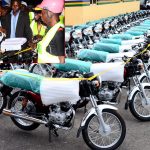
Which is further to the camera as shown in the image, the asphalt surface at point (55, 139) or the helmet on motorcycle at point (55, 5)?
the helmet on motorcycle at point (55, 5)

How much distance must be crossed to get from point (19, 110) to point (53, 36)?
47.0 inches

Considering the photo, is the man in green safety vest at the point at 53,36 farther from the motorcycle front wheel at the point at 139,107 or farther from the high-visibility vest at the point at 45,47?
the motorcycle front wheel at the point at 139,107

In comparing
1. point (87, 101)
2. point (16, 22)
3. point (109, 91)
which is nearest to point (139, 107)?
point (109, 91)

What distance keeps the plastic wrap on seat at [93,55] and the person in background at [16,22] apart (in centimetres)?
129

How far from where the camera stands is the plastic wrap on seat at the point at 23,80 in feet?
17.8

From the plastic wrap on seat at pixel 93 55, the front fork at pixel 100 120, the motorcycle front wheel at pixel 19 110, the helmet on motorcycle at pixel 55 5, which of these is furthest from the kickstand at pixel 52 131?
the plastic wrap on seat at pixel 93 55

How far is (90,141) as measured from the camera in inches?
206

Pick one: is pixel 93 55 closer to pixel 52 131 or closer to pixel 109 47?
pixel 109 47

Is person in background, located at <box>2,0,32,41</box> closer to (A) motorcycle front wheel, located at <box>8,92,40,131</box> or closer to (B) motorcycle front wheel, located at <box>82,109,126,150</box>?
(A) motorcycle front wheel, located at <box>8,92,40,131</box>

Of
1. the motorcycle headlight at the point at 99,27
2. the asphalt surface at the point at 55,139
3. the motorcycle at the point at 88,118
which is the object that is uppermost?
the motorcycle headlight at the point at 99,27

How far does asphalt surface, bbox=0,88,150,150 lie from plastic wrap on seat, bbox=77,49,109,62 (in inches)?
61.8

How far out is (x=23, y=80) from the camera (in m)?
5.53

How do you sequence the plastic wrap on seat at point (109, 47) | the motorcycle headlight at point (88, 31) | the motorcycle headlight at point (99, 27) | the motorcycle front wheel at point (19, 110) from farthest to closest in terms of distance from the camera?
the motorcycle headlight at point (99, 27) → the motorcycle headlight at point (88, 31) → the plastic wrap on seat at point (109, 47) → the motorcycle front wheel at point (19, 110)

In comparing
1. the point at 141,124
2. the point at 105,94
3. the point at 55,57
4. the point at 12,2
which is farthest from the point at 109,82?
the point at 12,2
